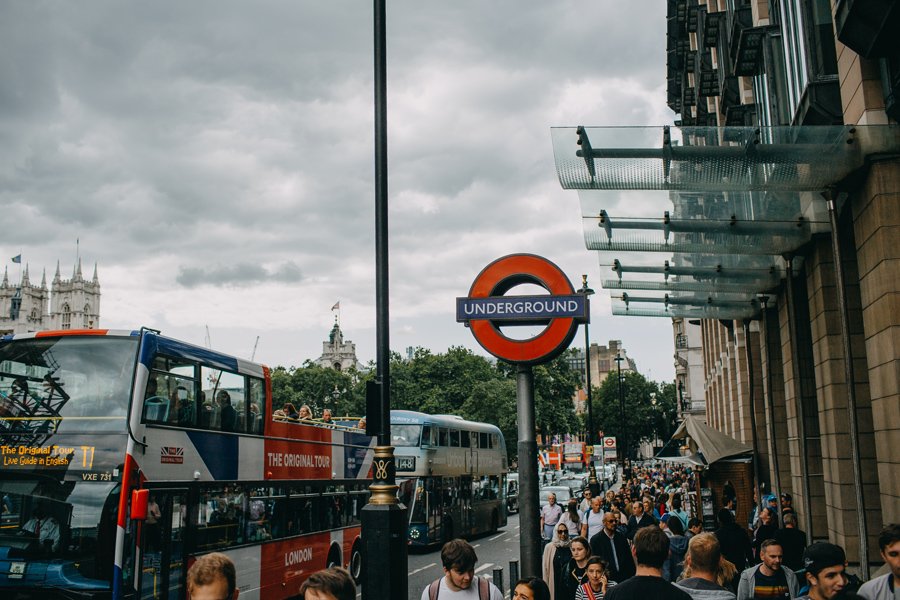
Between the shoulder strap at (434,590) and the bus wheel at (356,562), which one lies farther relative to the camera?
the bus wheel at (356,562)

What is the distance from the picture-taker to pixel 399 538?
6555 millimetres

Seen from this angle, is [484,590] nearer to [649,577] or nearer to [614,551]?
[649,577]

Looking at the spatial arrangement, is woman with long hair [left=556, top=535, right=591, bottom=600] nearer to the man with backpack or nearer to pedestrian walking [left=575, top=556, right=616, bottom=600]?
pedestrian walking [left=575, top=556, right=616, bottom=600]

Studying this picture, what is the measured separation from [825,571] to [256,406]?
30.0 feet

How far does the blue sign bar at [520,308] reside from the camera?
261 inches

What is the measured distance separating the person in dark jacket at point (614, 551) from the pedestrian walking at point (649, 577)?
3858 mm

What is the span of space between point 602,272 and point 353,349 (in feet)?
503

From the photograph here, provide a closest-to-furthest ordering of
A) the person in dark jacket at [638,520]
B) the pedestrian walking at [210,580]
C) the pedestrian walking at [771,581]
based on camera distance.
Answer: the pedestrian walking at [210,580] < the pedestrian walking at [771,581] < the person in dark jacket at [638,520]

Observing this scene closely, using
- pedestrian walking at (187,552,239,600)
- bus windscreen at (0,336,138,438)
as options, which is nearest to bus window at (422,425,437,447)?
bus windscreen at (0,336,138,438)

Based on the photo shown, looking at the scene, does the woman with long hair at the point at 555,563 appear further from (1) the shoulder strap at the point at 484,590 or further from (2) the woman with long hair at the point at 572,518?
(1) the shoulder strap at the point at 484,590

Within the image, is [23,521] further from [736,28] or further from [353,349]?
[353,349]

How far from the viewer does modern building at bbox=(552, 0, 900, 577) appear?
29.8 feet

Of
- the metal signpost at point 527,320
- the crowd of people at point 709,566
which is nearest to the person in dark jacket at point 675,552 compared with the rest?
the crowd of people at point 709,566

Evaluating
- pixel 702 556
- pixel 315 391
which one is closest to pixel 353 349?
pixel 315 391
